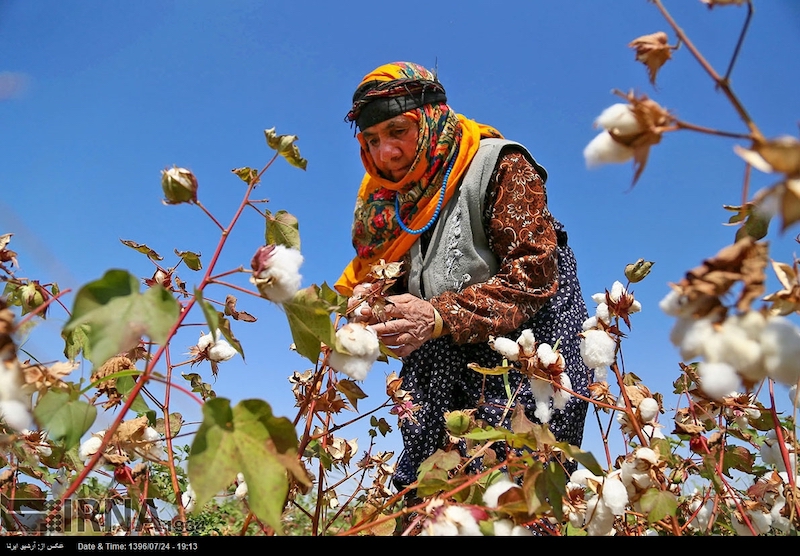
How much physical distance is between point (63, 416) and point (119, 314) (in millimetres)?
218

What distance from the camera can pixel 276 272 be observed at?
0.70 meters

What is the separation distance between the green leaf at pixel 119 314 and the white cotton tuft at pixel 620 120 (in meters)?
0.45

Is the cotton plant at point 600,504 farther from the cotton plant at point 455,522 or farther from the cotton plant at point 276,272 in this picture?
the cotton plant at point 276,272

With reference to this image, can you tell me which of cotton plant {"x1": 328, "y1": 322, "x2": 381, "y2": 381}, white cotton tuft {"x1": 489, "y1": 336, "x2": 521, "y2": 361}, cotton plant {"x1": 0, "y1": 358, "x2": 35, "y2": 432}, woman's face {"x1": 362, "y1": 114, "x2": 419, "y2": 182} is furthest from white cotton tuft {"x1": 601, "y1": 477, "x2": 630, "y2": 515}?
woman's face {"x1": 362, "y1": 114, "x2": 419, "y2": 182}

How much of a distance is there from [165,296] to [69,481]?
836 millimetres

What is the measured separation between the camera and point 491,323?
1.68 metres

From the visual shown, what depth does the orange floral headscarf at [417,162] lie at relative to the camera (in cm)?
206

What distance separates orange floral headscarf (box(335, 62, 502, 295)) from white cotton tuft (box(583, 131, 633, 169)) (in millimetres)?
1469

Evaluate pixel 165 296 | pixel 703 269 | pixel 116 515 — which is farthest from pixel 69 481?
pixel 703 269

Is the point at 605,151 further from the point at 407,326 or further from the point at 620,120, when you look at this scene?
the point at 407,326

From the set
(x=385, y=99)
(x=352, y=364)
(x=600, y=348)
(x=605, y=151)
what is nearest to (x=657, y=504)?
(x=600, y=348)

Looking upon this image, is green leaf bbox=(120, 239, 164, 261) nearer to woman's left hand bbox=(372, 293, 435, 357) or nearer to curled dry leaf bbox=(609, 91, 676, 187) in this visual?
woman's left hand bbox=(372, 293, 435, 357)

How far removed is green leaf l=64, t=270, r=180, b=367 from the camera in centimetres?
59

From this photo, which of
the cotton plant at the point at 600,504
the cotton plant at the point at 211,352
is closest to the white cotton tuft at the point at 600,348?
the cotton plant at the point at 600,504
